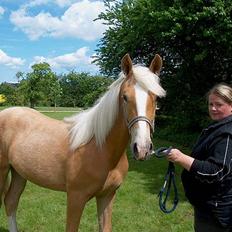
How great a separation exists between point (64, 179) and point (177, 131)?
10.4m

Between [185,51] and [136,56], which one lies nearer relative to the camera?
[185,51]

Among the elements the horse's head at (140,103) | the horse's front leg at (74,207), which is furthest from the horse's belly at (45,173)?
the horse's head at (140,103)

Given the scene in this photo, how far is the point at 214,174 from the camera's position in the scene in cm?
233

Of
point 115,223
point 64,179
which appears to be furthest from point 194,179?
point 115,223

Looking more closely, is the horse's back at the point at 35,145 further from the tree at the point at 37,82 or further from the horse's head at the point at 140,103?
the tree at the point at 37,82

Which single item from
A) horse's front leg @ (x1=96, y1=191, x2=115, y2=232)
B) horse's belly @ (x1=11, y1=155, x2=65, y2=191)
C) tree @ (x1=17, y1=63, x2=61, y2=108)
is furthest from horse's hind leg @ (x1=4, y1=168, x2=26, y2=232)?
tree @ (x1=17, y1=63, x2=61, y2=108)

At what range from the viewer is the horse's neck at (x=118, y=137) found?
10.2ft

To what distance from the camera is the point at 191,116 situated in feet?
39.4

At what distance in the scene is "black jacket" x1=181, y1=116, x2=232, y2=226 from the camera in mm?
2328

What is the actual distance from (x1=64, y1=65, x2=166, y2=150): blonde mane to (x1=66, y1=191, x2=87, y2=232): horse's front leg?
1.39 ft

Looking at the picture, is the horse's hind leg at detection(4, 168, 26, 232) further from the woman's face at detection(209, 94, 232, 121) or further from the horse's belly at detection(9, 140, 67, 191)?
the woman's face at detection(209, 94, 232, 121)

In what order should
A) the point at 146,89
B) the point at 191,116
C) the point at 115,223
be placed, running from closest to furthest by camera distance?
the point at 146,89 → the point at 115,223 → the point at 191,116

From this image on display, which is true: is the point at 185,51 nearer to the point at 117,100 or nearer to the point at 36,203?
the point at 36,203

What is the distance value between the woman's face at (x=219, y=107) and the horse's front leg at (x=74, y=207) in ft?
4.67
